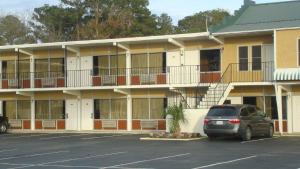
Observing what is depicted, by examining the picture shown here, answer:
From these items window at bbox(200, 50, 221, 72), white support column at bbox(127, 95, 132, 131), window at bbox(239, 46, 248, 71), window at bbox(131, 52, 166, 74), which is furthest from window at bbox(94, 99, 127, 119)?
window at bbox(239, 46, 248, 71)

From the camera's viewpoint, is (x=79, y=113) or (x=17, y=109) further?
(x=17, y=109)

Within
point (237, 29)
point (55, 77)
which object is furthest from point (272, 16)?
point (55, 77)

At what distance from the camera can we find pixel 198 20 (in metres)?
80.1

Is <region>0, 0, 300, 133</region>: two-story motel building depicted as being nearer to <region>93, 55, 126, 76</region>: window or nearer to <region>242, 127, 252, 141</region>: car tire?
<region>93, 55, 126, 76</region>: window

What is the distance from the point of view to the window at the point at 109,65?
3747 centimetres

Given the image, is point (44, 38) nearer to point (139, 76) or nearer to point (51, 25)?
point (51, 25)

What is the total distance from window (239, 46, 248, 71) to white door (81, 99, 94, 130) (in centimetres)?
1057

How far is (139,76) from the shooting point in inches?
1428

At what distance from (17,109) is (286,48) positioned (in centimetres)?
1987

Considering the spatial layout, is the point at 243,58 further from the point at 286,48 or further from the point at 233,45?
the point at 286,48

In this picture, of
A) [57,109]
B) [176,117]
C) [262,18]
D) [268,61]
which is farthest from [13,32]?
[176,117]

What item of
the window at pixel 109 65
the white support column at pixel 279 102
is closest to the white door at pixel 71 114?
the window at pixel 109 65

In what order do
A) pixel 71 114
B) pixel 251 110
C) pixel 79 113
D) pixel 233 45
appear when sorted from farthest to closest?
pixel 71 114 → pixel 79 113 → pixel 233 45 → pixel 251 110

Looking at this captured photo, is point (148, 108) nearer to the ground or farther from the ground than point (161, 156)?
farther from the ground
